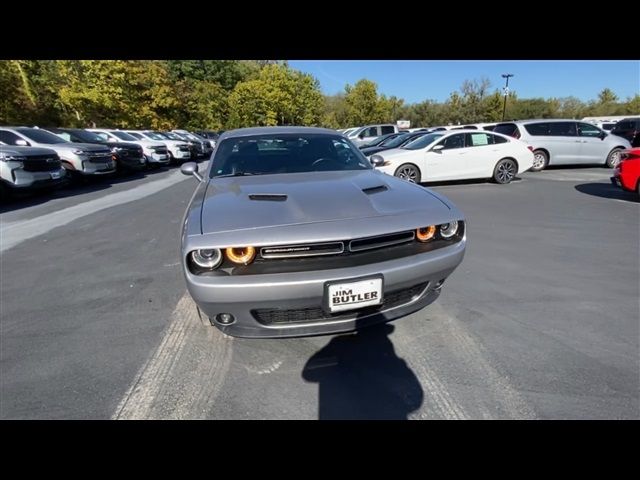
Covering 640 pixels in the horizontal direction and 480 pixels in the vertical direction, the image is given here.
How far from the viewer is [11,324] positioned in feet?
9.78

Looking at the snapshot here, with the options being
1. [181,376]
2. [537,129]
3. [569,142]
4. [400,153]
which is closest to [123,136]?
[400,153]

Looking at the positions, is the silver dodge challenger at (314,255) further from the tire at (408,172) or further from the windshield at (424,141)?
the windshield at (424,141)

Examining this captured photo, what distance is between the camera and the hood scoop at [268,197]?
230 centimetres

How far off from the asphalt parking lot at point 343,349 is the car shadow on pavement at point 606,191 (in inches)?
140

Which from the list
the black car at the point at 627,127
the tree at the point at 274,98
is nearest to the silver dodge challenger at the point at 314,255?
the black car at the point at 627,127

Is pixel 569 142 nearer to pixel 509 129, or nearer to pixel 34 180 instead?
pixel 509 129

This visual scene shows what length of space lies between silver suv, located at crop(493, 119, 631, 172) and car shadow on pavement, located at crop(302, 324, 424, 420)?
1216cm

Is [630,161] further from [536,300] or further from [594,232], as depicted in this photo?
[536,300]

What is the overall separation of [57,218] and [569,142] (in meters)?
15.2

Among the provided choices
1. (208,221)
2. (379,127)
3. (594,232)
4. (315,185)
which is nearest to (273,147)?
(315,185)

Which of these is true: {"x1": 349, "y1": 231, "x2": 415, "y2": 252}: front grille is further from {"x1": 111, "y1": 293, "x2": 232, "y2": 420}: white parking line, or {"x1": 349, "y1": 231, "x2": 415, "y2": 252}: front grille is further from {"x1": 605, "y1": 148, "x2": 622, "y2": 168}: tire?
{"x1": 605, "y1": 148, "x2": 622, "y2": 168}: tire

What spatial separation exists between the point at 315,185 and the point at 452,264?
1.15 meters

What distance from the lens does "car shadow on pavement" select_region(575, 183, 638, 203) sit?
A: 7.39 metres

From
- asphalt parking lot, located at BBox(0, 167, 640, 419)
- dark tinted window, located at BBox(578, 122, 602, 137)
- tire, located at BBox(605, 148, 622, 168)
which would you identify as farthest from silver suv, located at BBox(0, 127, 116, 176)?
tire, located at BBox(605, 148, 622, 168)
